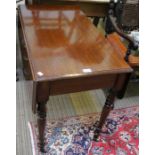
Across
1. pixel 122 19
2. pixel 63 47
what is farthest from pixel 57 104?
pixel 122 19

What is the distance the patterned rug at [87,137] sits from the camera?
159 centimetres

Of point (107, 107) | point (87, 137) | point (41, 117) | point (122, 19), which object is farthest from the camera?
point (122, 19)

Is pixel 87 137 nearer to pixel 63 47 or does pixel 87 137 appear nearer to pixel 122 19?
pixel 63 47

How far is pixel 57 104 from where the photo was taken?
6.23ft

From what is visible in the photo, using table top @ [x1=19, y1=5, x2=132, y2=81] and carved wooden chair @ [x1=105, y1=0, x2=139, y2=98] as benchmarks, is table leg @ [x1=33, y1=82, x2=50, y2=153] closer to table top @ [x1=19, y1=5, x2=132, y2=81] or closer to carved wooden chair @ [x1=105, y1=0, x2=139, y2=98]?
table top @ [x1=19, y1=5, x2=132, y2=81]

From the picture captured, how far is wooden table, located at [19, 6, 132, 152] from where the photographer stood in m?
1.12

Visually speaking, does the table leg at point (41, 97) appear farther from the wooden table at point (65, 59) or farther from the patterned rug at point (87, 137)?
the patterned rug at point (87, 137)

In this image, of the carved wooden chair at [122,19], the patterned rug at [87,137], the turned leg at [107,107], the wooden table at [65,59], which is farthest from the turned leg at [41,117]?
the carved wooden chair at [122,19]

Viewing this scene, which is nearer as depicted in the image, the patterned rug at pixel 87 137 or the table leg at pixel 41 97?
the table leg at pixel 41 97

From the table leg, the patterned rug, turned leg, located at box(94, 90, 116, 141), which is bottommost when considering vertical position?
the patterned rug

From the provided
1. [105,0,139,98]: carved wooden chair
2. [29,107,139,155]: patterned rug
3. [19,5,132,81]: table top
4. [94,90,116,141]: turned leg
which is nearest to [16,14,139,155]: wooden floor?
[29,107,139,155]: patterned rug

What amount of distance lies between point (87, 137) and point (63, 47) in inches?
29.8

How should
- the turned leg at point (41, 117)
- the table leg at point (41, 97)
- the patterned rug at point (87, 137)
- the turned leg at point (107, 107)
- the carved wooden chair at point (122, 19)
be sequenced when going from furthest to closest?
the carved wooden chair at point (122, 19), the patterned rug at point (87, 137), the turned leg at point (107, 107), the turned leg at point (41, 117), the table leg at point (41, 97)
